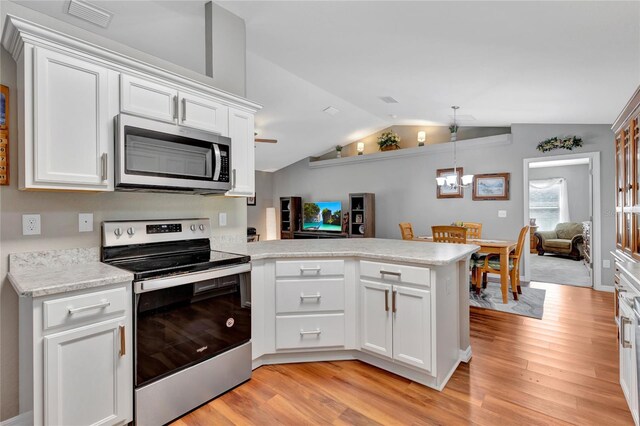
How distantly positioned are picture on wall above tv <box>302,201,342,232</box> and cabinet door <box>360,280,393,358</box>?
4.99 metres

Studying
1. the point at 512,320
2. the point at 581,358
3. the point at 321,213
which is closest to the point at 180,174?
the point at 581,358

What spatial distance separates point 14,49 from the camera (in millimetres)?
1637

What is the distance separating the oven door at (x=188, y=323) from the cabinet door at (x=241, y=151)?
2.45 feet

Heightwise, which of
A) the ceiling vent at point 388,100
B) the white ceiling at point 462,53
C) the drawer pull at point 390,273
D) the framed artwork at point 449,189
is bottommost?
the drawer pull at point 390,273

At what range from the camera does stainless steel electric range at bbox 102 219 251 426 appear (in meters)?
1.67

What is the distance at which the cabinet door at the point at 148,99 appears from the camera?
6.16ft

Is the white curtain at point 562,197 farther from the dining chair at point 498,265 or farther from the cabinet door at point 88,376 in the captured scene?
the cabinet door at point 88,376

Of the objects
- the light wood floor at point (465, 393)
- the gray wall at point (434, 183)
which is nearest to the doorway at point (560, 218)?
the gray wall at point (434, 183)

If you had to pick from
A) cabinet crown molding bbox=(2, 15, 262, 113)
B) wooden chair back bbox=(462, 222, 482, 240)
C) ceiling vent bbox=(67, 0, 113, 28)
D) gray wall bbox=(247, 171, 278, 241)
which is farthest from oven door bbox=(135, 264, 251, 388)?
gray wall bbox=(247, 171, 278, 241)

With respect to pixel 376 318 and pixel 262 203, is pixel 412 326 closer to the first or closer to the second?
pixel 376 318

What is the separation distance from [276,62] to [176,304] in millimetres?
3092

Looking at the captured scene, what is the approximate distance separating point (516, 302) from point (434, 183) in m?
2.77

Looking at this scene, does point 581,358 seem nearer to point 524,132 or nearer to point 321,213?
point 524,132

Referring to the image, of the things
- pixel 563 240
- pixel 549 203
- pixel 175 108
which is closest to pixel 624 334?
pixel 175 108
